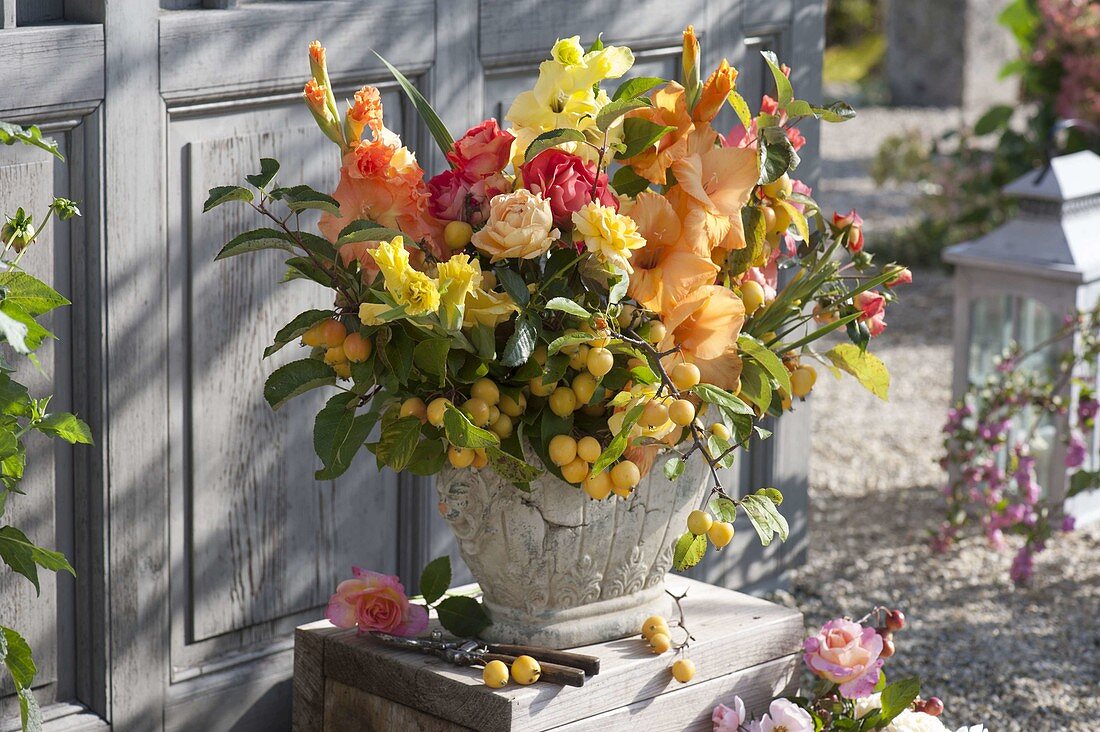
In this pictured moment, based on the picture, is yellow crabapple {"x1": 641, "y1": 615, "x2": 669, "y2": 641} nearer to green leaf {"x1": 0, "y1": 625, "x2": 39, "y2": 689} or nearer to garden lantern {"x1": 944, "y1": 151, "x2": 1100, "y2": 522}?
green leaf {"x1": 0, "y1": 625, "x2": 39, "y2": 689}

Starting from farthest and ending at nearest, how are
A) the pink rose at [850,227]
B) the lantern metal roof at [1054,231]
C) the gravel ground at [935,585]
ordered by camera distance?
1. the lantern metal roof at [1054,231]
2. the gravel ground at [935,585]
3. the pink rose at [850,227]

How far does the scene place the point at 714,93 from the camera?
72.0 inches

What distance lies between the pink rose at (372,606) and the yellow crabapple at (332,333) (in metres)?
0.40

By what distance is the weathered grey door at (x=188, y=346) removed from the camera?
2123mm

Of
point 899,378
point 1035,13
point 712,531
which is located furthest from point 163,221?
point 1035,13

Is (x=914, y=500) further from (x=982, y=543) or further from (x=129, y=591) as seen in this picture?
(x=129, y=591)

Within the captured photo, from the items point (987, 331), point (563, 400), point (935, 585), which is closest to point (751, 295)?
point (563, 400)

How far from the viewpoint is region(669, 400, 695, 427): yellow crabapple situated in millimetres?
1719

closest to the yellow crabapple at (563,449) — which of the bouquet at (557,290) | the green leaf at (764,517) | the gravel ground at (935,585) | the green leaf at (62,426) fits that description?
the bouquet at (557,290)

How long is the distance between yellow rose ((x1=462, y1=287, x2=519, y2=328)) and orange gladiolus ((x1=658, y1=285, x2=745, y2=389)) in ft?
0.71

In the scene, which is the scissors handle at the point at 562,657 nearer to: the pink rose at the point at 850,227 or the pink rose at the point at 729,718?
the pink rose at the point at 729,718

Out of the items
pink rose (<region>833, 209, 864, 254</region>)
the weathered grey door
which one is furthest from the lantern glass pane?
pink rose (<region>833, 209, 864, 254</region>)

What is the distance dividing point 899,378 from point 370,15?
3584mm

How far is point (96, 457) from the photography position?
2.20 m
